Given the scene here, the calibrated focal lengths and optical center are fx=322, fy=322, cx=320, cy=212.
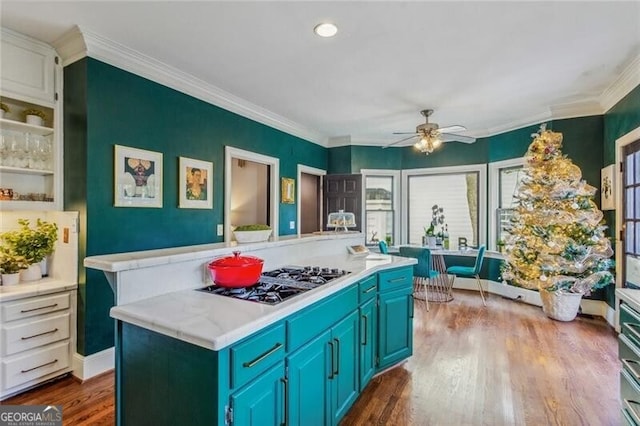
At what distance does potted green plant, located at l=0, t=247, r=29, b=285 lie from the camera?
8.08 feet

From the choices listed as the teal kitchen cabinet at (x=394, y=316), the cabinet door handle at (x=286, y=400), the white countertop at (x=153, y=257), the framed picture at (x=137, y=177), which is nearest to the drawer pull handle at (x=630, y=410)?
the teal kitchen cabinet at (x=394, y=316)

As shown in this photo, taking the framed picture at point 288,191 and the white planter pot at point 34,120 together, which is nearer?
the white planter pot at point 34,120

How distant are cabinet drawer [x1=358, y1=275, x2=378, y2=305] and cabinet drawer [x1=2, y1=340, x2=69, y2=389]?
2.40 meters

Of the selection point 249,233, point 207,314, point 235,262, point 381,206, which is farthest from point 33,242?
point 381,206

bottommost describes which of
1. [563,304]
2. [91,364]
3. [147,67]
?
[91,364]

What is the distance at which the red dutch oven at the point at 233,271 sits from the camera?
1798mm

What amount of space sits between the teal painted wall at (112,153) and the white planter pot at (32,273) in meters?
0.47

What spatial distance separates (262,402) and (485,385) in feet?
6.53

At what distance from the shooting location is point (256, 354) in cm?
132

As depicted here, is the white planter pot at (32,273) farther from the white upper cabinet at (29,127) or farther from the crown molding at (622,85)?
the crown molding at (622,85)

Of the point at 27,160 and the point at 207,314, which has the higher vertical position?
the point at 27,160

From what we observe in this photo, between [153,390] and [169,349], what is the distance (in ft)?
0.77

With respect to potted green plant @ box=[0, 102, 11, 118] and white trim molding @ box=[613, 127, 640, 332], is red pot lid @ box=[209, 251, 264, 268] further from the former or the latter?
white trim molding @ box=[613, 127, 640, 332]

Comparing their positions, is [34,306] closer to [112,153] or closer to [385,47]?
[112,153]
